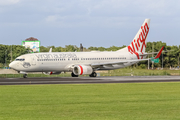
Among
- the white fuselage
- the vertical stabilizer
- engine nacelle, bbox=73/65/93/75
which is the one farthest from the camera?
the vertical stabilizer

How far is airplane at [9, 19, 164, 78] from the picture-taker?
54.5 meters

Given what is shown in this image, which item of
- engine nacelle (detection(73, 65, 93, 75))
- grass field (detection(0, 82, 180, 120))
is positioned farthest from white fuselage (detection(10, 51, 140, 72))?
grass field (detection(0, 82, 180, 120))

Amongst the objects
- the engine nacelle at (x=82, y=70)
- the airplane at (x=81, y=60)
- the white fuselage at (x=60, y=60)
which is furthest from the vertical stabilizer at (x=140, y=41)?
the engine nacelle at (x=82, y=70)

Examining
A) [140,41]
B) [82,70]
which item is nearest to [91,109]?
[82,70]

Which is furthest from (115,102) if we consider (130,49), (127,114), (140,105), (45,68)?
(130,49)

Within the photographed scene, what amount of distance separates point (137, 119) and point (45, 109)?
16.4 ft

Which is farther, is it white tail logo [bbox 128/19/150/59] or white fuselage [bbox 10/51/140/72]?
white tail logo [bbox 128/19/150/59]

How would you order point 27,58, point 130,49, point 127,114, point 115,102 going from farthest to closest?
1. point 130,49
2. point 27,58
3. point 115,102
4. point 127,114

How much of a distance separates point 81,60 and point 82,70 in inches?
176

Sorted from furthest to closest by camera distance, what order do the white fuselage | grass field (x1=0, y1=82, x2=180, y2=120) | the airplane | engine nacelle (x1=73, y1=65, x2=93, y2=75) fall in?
engine nacelle (x1=73, y1=65, x2=93, y2=75), the airplane, the white fuselage, grass field (x1=0, y1=82, x2=180, y2=120)

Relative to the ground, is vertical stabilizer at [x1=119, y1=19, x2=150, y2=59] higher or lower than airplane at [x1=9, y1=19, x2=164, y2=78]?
higher

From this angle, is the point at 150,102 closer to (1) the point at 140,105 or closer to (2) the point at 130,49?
(1) the point at 140,105

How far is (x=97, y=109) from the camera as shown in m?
17.6

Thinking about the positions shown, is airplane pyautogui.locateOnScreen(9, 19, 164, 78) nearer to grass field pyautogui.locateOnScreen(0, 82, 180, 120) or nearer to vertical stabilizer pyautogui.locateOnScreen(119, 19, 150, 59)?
vertical stabilizer pyautogui.locateOnScreen(119, 19, 150, 59)
